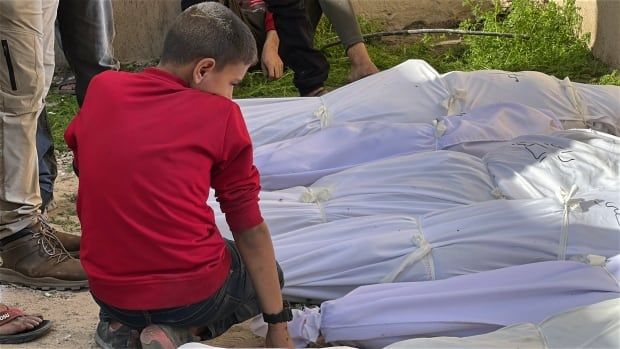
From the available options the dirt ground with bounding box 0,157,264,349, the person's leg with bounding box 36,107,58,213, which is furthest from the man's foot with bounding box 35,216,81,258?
the person's leg with bounding box 36,107,58,213

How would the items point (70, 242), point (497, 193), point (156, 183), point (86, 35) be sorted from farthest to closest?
1. point (86, 35)
2. point (70, 242)
3. point (497, 193)
4. point (156, 183)

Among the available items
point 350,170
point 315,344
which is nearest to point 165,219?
point 315,344

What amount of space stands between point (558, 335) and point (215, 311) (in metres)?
0.84

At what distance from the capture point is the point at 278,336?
2.33m

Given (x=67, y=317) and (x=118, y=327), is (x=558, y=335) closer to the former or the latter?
(x=118, y=327)

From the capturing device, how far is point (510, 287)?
2482 millimetres

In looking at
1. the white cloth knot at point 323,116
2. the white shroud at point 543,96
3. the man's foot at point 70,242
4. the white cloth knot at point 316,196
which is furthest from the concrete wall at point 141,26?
the white cloth knot at point 316,196

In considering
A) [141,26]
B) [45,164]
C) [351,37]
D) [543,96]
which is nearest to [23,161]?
[45,164]

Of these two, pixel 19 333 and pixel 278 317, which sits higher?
pixel 278 317

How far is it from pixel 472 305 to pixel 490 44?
139 inches

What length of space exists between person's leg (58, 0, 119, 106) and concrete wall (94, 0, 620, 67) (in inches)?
91.9

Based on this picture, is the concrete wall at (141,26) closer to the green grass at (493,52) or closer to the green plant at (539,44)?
the green grass at (493,52)

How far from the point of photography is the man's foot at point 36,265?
116 inches

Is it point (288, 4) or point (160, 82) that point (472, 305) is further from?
point (288, 4)
